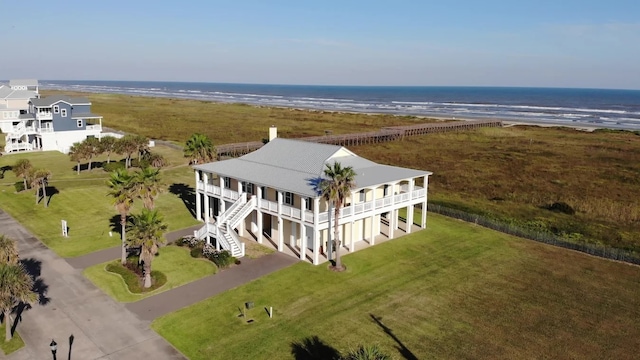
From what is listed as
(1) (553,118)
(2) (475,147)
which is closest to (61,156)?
(2) (475,147)

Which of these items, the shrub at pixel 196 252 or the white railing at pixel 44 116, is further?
the white railing at pixel 44 116

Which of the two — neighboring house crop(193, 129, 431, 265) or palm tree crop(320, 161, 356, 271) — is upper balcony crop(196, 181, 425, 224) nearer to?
neighboring house crop(193, 129, 431, 265)

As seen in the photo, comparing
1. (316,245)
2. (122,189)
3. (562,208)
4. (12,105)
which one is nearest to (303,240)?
(316,245)

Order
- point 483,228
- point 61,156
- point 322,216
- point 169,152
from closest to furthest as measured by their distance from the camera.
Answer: point 322,216, point 483,228, point 61,156, point 169,152

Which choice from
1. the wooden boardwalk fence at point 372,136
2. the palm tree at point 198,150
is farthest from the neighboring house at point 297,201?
the wooden boardwalk fence at point 372,136

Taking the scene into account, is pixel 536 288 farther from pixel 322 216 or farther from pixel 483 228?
pixel 322 216

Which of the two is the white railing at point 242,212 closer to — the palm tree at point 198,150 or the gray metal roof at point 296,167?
the gray metal roof at point 296,167

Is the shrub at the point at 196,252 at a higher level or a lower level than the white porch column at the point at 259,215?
lower
